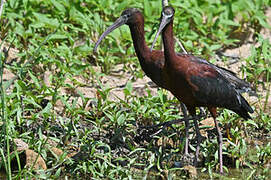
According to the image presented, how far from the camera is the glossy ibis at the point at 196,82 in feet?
19.4

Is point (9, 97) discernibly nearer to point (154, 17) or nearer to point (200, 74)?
point (200, 74)

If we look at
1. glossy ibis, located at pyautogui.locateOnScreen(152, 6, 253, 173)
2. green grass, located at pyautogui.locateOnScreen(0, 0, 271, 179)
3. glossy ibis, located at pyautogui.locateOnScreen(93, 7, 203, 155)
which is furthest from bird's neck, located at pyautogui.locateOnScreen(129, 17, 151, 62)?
green grass, located at pyautogui.locateOnScreen(0, 0, 271, 179)

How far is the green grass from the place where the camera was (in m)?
5.98

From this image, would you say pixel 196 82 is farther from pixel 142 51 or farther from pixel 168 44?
pixel 142 51

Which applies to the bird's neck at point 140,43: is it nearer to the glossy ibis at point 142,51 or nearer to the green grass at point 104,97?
the glossy ibis at point 142,51

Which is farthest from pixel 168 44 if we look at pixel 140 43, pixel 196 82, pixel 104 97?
pixel 104 97

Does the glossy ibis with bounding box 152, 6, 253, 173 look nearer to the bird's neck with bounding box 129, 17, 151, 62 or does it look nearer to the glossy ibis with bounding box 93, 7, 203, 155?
the glossy ibis with bounding box 93, 7, 203, 155

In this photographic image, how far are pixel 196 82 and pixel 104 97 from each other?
Result: 138cm

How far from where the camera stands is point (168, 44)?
19.6 feet

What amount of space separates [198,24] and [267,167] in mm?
3338

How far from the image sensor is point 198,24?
8.91 metres

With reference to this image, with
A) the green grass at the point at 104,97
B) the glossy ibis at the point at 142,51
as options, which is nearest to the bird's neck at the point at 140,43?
the glossy ibis at the point at 142,51

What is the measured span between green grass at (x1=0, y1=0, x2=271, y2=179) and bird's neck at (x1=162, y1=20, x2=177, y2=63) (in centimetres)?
93

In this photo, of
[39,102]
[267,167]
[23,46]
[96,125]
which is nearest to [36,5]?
[23,46]
